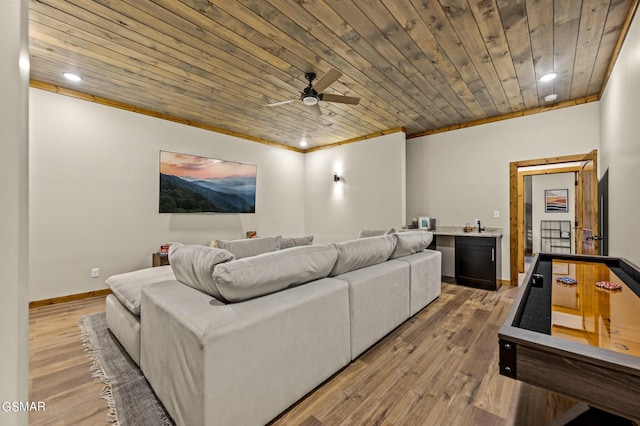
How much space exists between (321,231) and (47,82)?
4.97 metres

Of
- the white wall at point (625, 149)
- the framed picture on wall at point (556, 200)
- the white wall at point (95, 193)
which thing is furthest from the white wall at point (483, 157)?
the white wall at point (95, 193)

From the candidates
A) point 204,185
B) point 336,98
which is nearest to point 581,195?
point 336,98

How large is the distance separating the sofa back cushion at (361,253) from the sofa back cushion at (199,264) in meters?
0.87

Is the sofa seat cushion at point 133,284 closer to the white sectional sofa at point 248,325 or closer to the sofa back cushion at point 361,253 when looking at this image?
the white sectional sofa at point 248,325

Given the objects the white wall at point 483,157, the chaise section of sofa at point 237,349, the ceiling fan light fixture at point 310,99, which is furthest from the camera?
the white wall at point 483,157

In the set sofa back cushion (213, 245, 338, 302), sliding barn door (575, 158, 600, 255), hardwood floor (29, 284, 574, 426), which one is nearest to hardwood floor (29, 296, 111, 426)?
hardwood floor (29, 284, 574, 426)

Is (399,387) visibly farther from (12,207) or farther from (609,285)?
(12,207)

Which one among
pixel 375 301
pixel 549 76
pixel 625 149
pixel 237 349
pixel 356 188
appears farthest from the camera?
pixel 356 188

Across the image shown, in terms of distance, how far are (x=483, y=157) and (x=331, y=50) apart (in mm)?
3379

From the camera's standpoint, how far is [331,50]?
265 centimetres

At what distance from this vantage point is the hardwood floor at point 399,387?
1.58 metres

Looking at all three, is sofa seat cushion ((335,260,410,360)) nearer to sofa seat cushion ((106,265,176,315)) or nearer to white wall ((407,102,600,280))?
sofa seat cushion ((106,265,176,315))

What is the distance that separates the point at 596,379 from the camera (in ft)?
2.38

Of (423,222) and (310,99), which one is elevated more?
(310,99)
